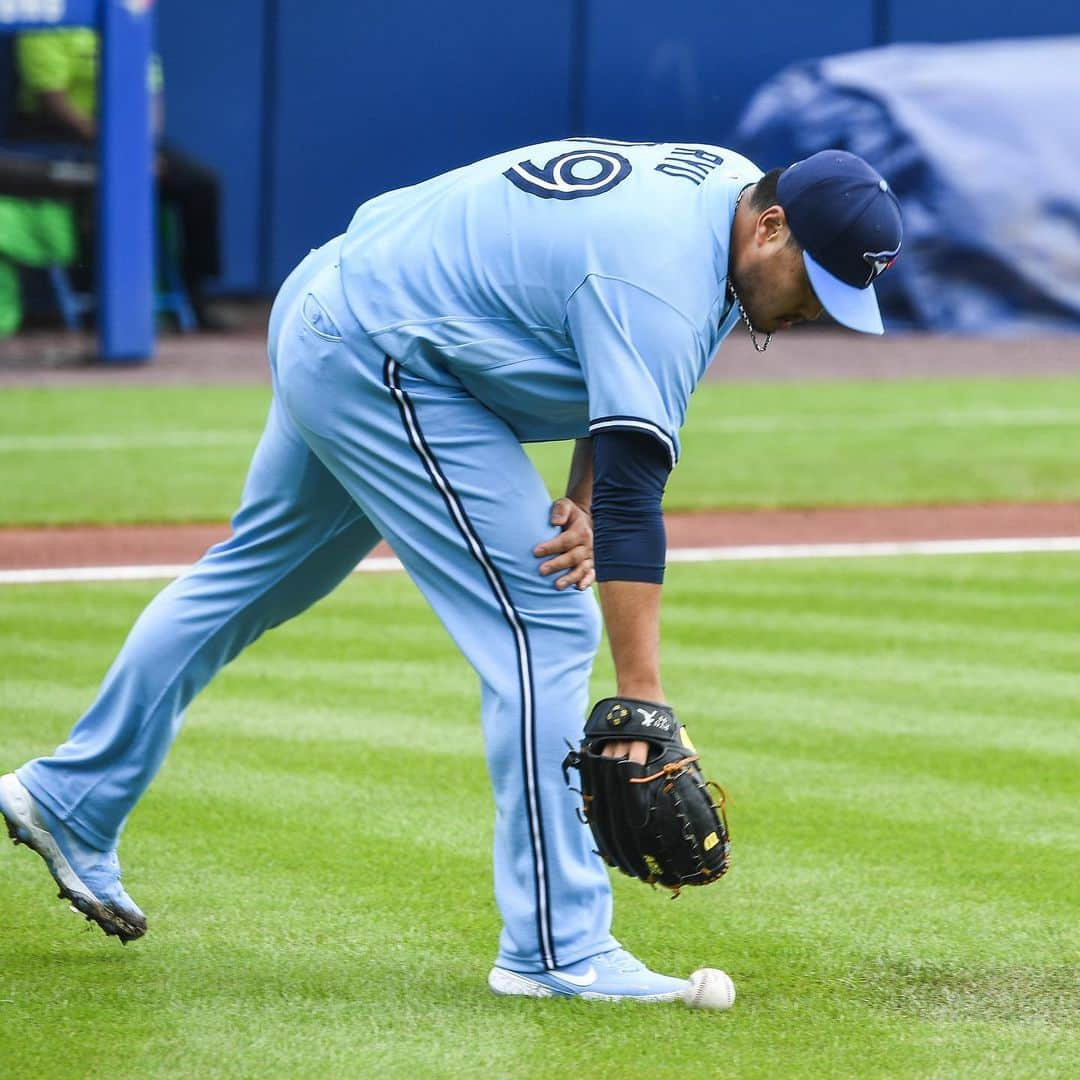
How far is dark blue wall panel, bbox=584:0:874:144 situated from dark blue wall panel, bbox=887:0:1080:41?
17.1 inches

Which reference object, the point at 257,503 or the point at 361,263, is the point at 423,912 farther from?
the point at 361,263

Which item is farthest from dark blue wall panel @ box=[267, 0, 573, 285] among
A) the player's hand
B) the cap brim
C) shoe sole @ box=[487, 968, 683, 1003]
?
the cap brim

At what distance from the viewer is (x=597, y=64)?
71.3ft

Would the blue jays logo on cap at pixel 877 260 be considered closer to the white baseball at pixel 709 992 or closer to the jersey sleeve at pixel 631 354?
the jersey sleeve at pixel 631 354

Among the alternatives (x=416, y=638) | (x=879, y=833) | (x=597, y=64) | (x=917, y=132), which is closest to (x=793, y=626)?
(x=416, y=638)

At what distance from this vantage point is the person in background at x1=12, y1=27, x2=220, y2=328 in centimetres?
1714

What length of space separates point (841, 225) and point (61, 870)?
6.30ft

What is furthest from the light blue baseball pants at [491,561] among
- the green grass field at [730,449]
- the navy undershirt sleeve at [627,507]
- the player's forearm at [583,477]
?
the green grass field at [730,449]

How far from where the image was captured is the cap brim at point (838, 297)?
10.4 feet

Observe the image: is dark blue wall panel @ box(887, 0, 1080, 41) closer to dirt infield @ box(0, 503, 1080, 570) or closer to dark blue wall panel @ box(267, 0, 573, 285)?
dark blue wall panel @ box(267, 0, 573, 285)

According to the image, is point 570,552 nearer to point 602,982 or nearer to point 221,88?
point 602,982

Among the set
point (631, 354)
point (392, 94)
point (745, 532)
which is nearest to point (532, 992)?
point (631, 354)

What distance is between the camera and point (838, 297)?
3166 mm

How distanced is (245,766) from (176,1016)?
1.73m
